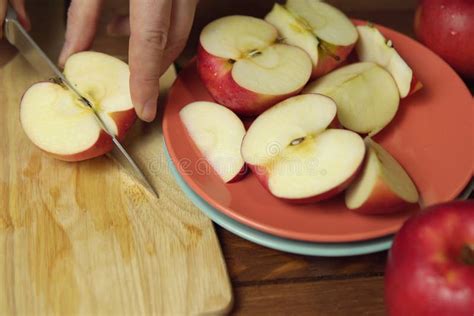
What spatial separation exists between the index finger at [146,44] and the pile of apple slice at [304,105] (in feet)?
0.26

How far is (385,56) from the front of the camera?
1.03m

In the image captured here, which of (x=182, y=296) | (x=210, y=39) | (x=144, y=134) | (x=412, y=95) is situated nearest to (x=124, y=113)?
(x=144, y=134)

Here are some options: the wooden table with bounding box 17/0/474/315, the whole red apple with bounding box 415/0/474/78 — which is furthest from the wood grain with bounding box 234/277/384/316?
the whole red apple with bounding box 415/0/474/78

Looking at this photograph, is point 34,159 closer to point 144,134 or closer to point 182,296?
point 144,134

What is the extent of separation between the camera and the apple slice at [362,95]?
3.16 feet

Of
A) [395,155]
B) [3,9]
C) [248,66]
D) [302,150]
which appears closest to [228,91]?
[248,66]

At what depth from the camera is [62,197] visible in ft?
3.01

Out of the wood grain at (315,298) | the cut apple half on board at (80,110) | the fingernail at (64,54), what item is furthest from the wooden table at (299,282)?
the fingernail at (64,54)

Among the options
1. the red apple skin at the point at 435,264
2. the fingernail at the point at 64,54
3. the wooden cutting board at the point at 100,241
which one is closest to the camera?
the red apple skin at the point at 435,264

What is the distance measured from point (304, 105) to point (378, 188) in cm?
17

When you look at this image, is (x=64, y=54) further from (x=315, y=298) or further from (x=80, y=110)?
(x=315, y=298)

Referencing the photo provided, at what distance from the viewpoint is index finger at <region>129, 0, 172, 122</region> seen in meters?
0.88

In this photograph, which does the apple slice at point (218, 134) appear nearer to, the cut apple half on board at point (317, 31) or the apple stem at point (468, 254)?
the cut apple half on board at point (317, 31)

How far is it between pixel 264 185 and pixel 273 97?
140mm
